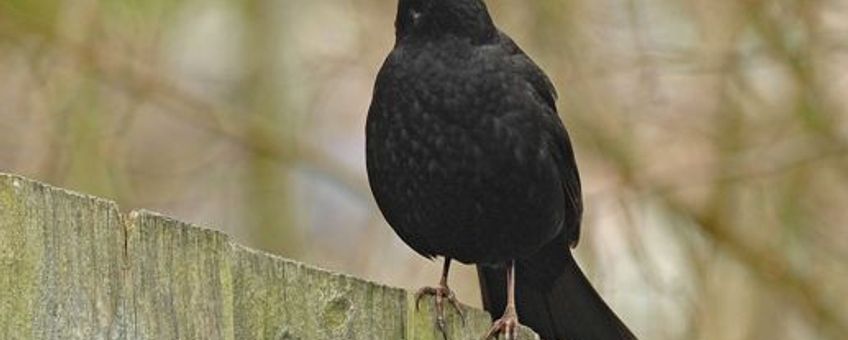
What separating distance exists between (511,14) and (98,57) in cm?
114

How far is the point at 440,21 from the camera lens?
3.81m

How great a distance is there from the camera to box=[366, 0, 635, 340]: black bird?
3.59 meters

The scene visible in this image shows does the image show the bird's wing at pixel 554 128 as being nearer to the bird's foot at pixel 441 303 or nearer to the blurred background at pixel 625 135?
the blurred background at pixel 625 135

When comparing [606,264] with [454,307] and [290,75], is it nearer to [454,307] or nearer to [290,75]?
[290,75]

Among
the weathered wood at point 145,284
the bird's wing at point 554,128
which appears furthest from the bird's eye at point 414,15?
the weathered wood at point 145,284

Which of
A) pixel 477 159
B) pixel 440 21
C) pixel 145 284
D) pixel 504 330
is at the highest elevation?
pixel 440 21

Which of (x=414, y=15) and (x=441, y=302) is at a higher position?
(x=414, y=15)

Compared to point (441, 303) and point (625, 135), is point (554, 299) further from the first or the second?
point (625, 135)

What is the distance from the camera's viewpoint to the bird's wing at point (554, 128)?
3.77 meters

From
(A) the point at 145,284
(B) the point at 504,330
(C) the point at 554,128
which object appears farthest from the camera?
(C) the point at 554,128

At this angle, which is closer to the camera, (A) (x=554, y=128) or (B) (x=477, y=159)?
(B) (x=477, y=159)

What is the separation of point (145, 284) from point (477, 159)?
148cm

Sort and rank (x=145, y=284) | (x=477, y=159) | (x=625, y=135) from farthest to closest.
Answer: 1. (x=625, y=135)
2. (x=477, y=159)
3. (x=145, y=284)

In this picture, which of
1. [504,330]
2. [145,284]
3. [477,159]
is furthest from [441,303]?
[477,159]
